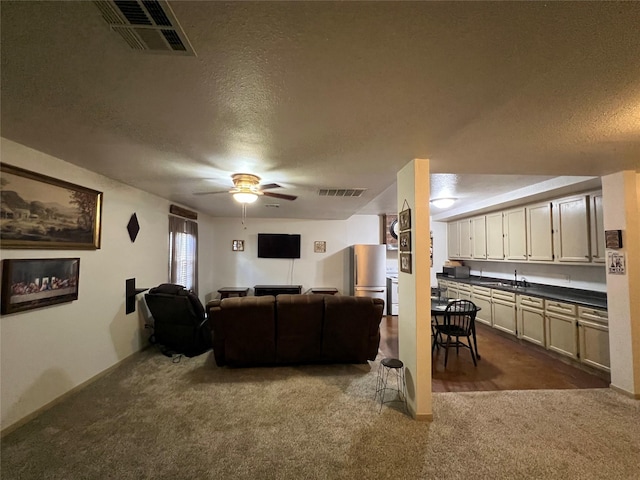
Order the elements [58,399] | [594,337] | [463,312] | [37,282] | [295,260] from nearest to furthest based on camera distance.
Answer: [37,282] < [58,399] < [594,337] < [463,312] < [295,260]

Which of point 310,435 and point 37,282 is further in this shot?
point 37,282

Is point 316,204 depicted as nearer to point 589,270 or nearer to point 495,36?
point 495,36

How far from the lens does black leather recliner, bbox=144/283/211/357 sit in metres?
3.54

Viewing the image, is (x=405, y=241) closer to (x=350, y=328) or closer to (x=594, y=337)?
(x=350, y=328)

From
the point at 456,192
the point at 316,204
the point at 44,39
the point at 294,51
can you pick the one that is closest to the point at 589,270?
the point at 456,192

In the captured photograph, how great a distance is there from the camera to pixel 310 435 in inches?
84.0

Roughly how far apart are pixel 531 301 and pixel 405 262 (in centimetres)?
278

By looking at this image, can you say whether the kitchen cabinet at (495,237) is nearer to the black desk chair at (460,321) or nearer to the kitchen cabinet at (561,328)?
the kitchen cabinet at (561,328)

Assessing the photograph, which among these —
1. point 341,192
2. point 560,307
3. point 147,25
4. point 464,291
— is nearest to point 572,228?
point 560,307

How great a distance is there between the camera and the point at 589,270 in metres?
3.86

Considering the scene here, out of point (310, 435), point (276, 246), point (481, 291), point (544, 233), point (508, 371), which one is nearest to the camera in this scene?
point (310, 435)

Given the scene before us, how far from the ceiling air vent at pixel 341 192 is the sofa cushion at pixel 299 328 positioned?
4.65 ft

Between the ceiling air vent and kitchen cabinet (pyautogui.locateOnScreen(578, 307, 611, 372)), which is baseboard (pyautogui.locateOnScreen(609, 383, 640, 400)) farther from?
the ceiling air vent

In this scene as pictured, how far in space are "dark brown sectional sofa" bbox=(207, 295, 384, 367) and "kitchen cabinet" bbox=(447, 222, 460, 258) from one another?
3886 millimetres
